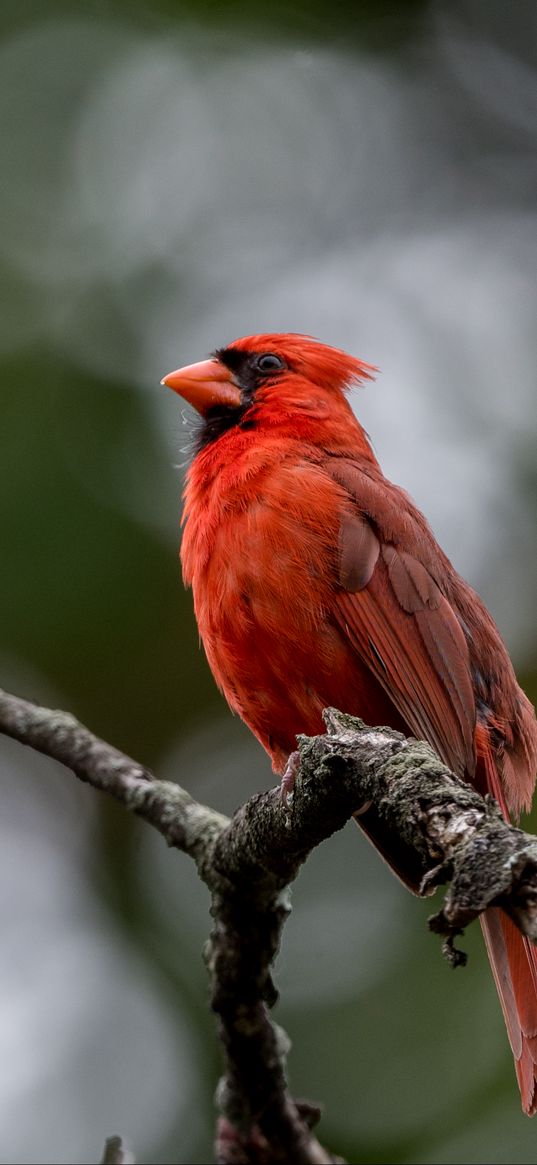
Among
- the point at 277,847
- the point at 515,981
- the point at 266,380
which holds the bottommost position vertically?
the point at 515,981

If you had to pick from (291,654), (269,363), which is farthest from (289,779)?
(269,363)

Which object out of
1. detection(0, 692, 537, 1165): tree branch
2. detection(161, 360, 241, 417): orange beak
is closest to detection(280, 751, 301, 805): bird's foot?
detection(0, 692, 537, 1165): tree branch

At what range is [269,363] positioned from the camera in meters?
4.78

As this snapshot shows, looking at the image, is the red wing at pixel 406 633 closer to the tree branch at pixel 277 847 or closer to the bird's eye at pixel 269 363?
the tree branch at pixel 277 847

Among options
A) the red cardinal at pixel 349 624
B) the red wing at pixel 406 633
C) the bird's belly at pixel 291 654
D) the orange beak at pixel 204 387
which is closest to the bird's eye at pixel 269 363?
the orange beak at pixel 204 387

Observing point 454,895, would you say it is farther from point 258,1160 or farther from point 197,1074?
point 197,1074

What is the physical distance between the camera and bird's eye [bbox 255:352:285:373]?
4759 mm

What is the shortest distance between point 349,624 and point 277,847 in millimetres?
942

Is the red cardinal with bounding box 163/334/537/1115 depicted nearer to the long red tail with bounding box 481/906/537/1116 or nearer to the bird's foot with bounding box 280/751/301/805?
the long red tail with bounding box 481/906/537/1116

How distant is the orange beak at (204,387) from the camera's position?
15.2ft

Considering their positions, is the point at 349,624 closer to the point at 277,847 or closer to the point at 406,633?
the point at 406,633

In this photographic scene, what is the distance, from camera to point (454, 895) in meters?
1.74

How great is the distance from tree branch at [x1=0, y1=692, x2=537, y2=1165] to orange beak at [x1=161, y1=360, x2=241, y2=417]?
162 centimetres

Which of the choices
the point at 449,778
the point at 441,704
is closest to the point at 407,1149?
the point at 441,704
